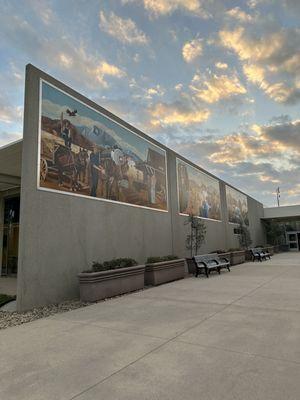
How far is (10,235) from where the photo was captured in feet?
52.9

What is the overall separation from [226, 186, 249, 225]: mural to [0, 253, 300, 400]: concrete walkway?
1953cm

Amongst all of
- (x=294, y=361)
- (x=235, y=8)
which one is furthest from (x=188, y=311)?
(x=235, y=8)

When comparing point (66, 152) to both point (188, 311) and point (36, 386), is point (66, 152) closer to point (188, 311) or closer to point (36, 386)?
point (188, 311)

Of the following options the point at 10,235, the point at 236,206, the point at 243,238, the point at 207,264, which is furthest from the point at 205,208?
the point at 10,235

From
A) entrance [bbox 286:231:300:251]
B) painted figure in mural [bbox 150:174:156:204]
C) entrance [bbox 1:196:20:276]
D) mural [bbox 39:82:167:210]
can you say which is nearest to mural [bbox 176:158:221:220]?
painted figure in mural [bbox 150:174:156:204]

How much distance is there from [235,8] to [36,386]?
37.5 ft

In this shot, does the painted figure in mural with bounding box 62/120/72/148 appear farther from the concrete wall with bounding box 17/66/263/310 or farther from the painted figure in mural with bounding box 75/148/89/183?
the concrete wall with bounding box 17/66/263/310

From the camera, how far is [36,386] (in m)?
3.34

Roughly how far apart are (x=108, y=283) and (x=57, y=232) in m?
2.09

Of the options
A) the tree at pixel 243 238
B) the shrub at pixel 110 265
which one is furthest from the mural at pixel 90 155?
the tree at pixel 243 238

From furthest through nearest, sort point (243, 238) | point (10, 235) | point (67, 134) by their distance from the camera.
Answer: point (243, 238) → point (10, 235) → point (67, 134)

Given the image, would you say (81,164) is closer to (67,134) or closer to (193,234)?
(67,134)

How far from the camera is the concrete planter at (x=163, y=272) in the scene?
37.3 ft

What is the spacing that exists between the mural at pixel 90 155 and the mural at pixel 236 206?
13.7m
